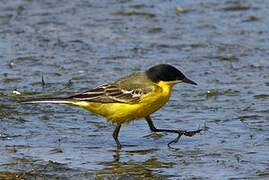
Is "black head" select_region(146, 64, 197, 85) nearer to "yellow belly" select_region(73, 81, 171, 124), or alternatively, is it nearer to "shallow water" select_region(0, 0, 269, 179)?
"yellow belly" select_region(73, 81, 171, 124)

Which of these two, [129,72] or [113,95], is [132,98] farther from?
[129,72]

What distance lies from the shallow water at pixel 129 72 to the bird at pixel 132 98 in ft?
1.33

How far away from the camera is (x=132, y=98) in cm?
942

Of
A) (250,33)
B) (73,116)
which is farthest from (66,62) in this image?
(250,33)

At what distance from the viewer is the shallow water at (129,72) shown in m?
8.63

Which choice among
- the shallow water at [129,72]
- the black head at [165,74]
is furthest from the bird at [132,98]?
the shallow water at [129,72]

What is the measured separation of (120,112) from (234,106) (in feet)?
7.44

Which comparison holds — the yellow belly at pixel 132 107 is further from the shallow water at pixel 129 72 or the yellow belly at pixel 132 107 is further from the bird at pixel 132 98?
the shallow water at pixel 129 72

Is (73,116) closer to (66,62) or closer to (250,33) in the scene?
(66,62)

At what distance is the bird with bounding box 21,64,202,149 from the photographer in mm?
9383

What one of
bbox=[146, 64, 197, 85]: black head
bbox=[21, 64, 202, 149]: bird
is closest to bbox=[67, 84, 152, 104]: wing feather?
bbox=[21, 64, 202, 149]: bird

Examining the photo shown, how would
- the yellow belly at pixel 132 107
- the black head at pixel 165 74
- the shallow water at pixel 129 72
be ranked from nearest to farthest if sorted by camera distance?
the shallow water at pixel 129 72
the yellow belly at pixel 132 107
the black head at pixel 165 74

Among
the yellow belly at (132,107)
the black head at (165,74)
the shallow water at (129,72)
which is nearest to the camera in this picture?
the shallow water at (129,72)

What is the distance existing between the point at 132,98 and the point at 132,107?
0.11 meters
